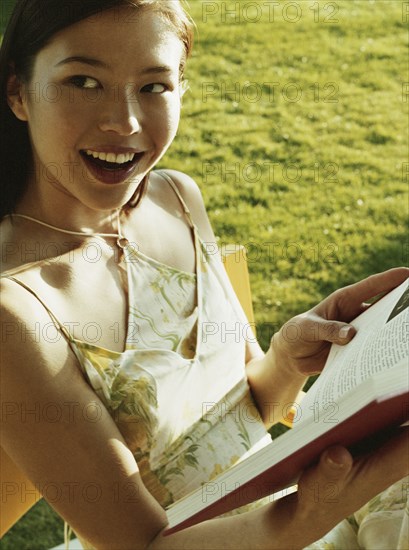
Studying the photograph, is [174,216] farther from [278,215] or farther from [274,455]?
[278,215]

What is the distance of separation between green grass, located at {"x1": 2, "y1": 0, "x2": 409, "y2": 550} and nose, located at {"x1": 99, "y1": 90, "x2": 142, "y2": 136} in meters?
1.67

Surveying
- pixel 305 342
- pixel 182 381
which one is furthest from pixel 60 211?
pixel 305 342

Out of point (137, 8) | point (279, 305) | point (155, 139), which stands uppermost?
point (137, 8)

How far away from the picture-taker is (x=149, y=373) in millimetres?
1592

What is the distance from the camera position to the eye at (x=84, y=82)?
1.51 m

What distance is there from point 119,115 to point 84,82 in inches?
3.2

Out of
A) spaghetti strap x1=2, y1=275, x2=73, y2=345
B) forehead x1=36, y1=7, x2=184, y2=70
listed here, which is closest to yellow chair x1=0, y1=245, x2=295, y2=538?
spaghetti strap x1=2, y1=275, x2=73, y2=345

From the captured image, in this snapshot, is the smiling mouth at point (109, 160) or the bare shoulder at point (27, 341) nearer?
the bare shoulder at point (27, 341)

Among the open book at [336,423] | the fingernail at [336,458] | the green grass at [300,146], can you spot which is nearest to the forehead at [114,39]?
the open book at [336,423]

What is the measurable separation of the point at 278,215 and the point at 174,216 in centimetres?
240

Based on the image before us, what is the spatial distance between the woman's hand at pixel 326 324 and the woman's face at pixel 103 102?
1.36ft

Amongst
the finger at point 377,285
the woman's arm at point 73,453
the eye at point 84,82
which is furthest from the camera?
the finger at point 377,285

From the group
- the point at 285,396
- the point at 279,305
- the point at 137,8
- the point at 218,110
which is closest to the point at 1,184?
the point at 137,8

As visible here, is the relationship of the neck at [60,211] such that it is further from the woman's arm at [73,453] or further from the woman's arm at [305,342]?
the woman's arm at [305,342]
